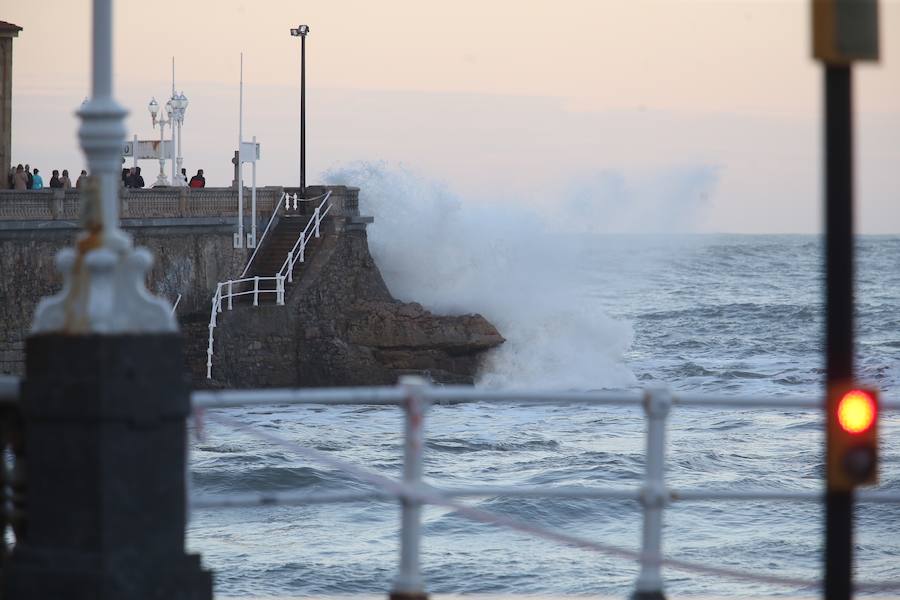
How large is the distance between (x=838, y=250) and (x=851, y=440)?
2.11ft

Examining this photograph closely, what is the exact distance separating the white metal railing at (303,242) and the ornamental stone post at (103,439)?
32.1 m

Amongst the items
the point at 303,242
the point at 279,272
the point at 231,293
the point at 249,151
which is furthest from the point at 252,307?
the point at 249,151

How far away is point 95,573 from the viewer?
206 inches

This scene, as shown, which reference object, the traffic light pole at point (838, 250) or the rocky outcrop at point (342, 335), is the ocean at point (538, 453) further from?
the traffic light pole at point (838, 250)

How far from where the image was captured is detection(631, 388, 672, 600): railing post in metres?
5.82

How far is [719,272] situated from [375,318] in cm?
8318

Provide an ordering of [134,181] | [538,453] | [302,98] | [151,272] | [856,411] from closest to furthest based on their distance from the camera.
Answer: [856,411] < [538,453] < [151,272] < [134,181] < [302,98]

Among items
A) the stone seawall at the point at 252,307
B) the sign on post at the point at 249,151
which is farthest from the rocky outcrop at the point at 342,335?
the sign on post at the point at 249,151

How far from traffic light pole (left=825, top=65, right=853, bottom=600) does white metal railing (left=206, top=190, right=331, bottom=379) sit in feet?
96.6

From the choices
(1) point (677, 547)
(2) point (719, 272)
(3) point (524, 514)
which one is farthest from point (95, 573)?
(2) point (719, 272)

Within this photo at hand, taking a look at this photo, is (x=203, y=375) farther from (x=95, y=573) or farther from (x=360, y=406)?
(x=95, y=573)

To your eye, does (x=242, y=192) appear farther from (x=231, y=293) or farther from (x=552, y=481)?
(x=552, y=481)

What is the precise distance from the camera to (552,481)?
20.5 metres

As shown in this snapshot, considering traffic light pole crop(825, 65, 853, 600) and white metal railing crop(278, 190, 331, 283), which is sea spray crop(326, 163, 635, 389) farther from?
traffic light pole crop(825, 65, 853, 600)
